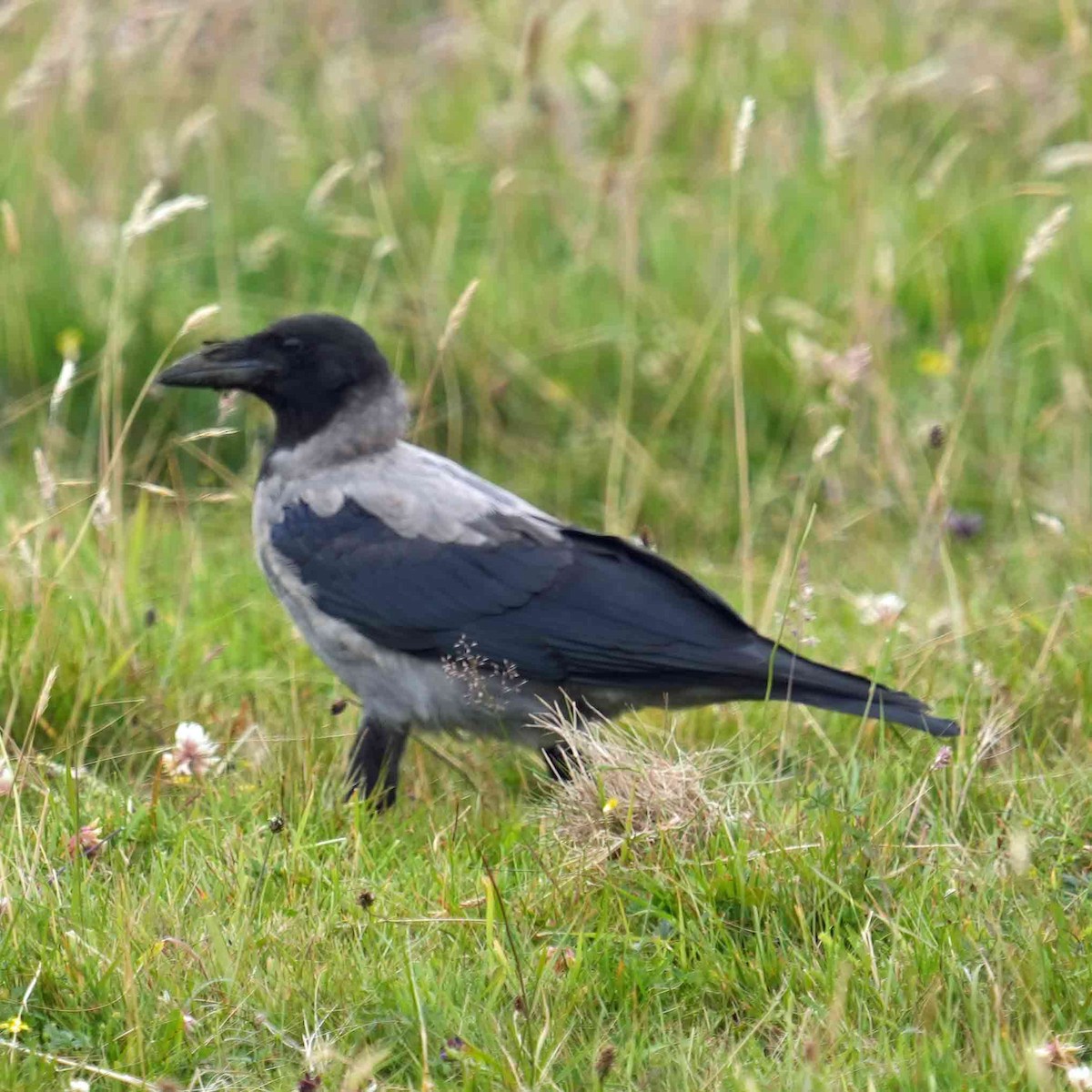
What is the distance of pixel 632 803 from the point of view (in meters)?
3.09

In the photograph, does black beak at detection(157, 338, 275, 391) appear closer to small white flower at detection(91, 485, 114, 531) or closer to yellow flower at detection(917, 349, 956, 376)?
small white flower at detection(91, 485, 114, 531)

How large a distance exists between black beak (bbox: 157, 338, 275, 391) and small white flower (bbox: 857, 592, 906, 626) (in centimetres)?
147

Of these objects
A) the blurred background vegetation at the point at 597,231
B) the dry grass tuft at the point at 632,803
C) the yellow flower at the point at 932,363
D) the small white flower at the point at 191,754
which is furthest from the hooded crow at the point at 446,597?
the yellow flower at the point at 932,363

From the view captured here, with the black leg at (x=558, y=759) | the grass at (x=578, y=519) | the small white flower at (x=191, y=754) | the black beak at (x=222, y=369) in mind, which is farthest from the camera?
the black beak at (x=222, y=369)

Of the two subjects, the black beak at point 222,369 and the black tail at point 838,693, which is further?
the black beak at point 222,369

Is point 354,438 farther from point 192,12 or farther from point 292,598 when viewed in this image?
point 192,12

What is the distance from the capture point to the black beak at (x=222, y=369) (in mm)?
4195

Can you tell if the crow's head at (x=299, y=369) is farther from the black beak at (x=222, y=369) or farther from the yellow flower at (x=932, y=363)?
the yellow flower at (x=932, y=363)

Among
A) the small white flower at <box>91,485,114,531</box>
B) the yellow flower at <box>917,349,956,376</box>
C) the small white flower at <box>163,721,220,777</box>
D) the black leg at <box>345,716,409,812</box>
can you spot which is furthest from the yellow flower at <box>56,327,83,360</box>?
the yellow flower at <box>917,349,956,376</box>

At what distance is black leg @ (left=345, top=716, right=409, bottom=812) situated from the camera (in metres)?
3.72

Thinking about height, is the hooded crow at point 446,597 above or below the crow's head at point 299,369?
below

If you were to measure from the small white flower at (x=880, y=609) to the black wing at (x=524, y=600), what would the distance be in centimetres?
42

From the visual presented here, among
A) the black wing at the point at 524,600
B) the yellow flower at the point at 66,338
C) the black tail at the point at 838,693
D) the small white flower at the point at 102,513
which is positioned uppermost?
the small white flower at the point at 102,513

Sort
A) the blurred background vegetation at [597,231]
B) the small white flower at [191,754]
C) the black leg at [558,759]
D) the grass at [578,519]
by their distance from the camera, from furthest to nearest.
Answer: the blurred background vegetation at [597,231] < the black leg at [558,759] < the small white flower at [191,754] < the grass at [578,519]
